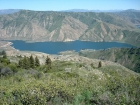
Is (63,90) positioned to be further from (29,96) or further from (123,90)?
(123,90)

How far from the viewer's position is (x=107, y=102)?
1877 centimetres

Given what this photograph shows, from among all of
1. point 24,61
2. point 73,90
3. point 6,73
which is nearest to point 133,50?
point 24,61

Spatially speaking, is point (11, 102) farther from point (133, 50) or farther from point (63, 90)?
point (133, 50)

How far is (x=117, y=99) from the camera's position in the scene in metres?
18.1

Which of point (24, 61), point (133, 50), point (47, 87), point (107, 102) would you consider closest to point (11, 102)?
point (47, 87)

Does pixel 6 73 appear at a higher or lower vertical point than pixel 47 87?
lower

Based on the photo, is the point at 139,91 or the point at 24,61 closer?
the point at 139,91

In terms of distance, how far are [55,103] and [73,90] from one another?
3.30m

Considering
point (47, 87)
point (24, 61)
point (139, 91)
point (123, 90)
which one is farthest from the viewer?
point (24, 61)

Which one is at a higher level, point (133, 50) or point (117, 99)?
point (117, 99)

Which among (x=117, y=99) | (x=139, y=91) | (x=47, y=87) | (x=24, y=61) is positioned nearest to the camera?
(x=117, y=99)

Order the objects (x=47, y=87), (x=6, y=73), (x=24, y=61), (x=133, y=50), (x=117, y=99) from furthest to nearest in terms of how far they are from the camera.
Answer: (x=133, y=50) < (x=24, y=61) < (x=6, y=73) < (x=47, y=87) < (x=117, y=99)

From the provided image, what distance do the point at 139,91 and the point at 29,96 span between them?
10.2 meters

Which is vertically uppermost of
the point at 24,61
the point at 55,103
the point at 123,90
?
the point at 123,90
